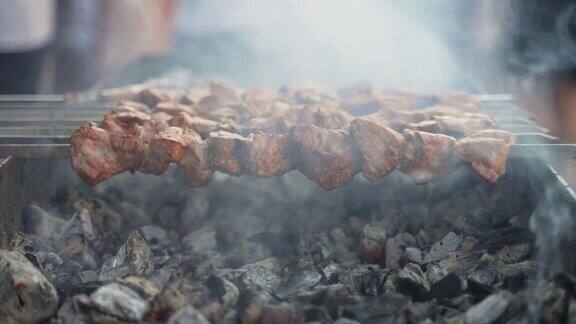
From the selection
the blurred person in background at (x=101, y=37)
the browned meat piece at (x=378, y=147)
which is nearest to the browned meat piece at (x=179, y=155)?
the browned meat piece at (x=378, y=147)

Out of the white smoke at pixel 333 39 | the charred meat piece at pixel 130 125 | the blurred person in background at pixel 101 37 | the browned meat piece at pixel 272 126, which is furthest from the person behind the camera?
the blurred person in background at pixel 101 37

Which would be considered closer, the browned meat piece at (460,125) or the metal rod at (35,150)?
the metal rod at (35,150)

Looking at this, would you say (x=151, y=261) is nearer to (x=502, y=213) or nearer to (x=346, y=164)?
(x=346, y=164)

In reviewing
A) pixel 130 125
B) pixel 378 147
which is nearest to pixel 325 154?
pixel 378 147

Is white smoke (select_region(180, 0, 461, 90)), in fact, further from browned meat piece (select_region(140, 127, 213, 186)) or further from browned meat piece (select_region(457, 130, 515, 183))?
browned meat piece (select_region(140, 127, 213, 186))

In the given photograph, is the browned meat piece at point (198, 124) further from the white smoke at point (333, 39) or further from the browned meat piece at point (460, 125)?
the white smoke at point (333, 39)

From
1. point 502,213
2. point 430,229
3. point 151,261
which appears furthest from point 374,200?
point 151,261

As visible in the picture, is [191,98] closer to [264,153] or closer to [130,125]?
[130,125]
